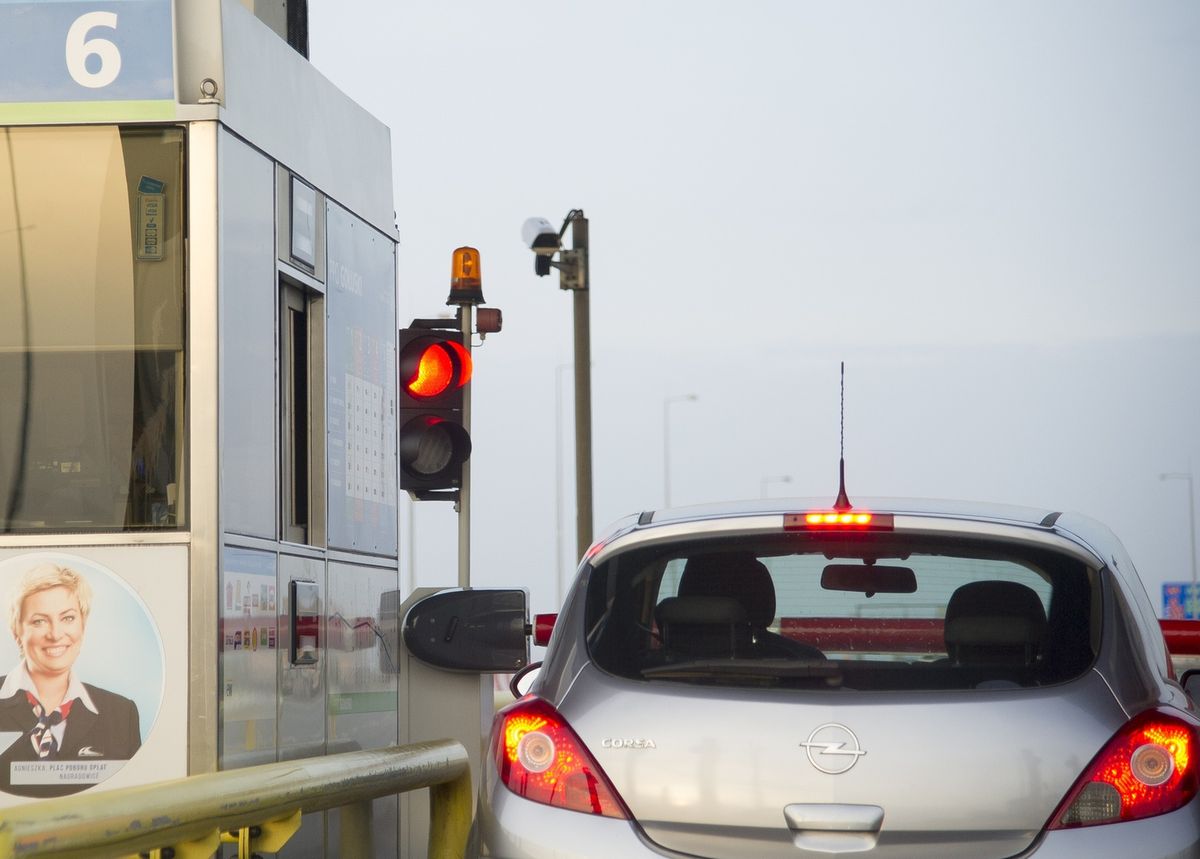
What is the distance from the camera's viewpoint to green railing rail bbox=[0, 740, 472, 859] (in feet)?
14.2

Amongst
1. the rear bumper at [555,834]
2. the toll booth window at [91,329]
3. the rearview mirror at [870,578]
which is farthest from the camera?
the toll booth window at [91,329]

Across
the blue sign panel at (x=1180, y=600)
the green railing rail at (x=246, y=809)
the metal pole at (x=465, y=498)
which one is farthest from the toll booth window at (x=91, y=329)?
the blue sign panel at (x=1180, y=600)

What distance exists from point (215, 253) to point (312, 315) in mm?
1177

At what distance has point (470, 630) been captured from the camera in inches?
339

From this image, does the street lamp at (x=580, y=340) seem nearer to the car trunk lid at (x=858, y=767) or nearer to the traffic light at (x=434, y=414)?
the traffic light at (x=434, y=414)

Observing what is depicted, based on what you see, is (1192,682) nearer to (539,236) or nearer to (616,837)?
(616,837)

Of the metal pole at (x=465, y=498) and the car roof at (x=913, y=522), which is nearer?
the car roof at (x=913, y=522)

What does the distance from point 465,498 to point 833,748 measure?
7065mm

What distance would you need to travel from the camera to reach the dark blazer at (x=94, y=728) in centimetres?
621

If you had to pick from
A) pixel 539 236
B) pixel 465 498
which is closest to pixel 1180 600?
pixel 539 236

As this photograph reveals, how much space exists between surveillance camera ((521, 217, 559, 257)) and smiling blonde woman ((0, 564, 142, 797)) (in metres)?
15.1

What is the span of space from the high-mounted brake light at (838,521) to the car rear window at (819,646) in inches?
1.1

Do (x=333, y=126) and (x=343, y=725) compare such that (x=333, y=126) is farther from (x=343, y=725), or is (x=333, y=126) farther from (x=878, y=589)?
(x=878, y=589)

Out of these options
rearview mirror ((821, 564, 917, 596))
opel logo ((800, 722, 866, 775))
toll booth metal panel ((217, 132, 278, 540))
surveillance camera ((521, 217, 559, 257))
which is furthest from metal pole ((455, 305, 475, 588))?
surveillance camera ((521, 217, 559, 257))
